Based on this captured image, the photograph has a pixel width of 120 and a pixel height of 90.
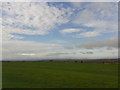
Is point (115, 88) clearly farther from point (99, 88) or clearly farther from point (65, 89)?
point (65, 89)

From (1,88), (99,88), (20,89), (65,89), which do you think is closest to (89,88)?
(99,88)

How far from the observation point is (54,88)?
2089cm

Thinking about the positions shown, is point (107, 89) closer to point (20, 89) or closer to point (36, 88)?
point (36, 88)

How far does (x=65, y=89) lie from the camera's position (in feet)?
67.0

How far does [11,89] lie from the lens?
66.8ft

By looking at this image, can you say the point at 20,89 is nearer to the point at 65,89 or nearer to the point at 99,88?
the point at 65,89

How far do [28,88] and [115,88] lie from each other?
414 inches

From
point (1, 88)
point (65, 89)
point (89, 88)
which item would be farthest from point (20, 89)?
point (89, 88)

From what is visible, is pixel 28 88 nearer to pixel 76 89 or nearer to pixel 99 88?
pixel 76 89

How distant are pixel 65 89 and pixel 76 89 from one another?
1325mm

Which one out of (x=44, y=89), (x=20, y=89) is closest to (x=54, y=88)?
(x=44, y=89)

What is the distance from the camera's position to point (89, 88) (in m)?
20.9

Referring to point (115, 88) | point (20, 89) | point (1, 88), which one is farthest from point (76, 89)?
point (1, 88)

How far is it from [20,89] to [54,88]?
Answer: 13.2 feet
